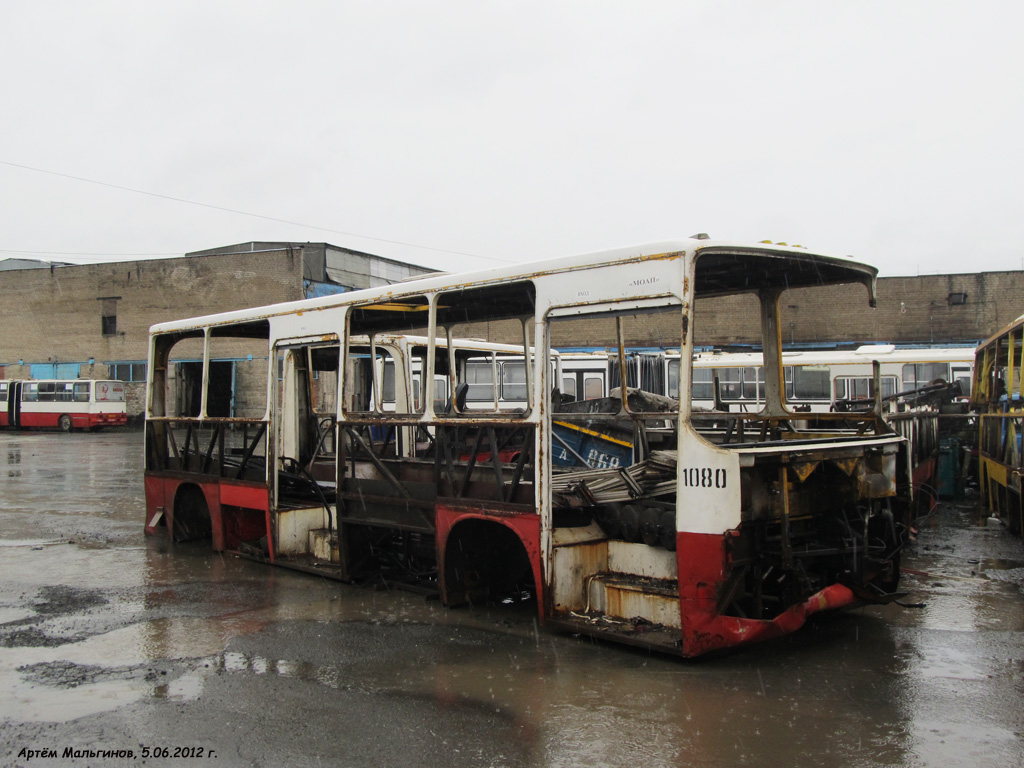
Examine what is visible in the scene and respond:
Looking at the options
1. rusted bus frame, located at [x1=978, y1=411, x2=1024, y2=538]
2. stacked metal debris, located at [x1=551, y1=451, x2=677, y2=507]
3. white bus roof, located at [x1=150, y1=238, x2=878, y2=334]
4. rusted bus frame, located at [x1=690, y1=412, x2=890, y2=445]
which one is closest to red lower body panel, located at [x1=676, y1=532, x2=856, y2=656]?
stacked metal debris, located at [x1=551, y1=451, x2=677, y2=507]

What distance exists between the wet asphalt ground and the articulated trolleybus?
0.35m

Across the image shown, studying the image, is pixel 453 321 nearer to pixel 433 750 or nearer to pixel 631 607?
pixel 631 607

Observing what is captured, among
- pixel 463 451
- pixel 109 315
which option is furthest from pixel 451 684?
pixel 109 315

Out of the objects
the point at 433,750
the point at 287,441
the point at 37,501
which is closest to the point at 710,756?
the point at 433,750

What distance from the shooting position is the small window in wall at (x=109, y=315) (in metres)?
42.0

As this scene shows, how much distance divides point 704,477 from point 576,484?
154cm

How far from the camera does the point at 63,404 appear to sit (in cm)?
3675

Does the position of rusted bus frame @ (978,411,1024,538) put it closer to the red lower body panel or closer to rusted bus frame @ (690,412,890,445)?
rusted bus frame @ (690,412,890,445)

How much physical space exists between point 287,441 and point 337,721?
225 inches

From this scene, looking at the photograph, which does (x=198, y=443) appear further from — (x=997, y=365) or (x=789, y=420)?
(x=997, y=365)

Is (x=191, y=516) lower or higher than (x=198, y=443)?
lower

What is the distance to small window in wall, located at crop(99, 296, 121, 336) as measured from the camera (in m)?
42.0

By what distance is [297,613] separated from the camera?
271 inches

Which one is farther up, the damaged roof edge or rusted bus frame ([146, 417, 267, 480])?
the damaged roof edge
